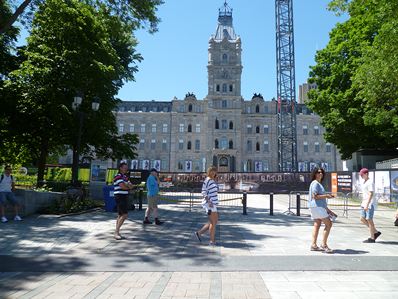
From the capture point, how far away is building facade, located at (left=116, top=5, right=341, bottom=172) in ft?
254

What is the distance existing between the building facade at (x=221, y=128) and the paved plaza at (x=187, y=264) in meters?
66.3

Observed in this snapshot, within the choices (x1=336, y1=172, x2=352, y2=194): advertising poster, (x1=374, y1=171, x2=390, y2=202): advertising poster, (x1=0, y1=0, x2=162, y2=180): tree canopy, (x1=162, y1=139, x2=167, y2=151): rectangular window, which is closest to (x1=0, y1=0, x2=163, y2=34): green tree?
(x1=0, y1=0, x2=162, y2=180): tree canopy

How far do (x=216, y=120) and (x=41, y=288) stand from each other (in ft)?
241

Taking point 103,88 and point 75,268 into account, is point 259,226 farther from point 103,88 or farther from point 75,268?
point 103,88

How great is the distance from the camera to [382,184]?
890 inches

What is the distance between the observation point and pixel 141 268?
6.46 meters

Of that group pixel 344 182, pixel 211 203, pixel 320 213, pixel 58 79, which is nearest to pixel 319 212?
pixel 320 213

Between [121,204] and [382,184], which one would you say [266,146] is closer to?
[382,184]

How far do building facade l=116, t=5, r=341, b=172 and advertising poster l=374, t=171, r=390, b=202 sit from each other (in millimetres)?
52858

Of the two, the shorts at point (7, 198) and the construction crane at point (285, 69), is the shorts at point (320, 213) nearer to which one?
the shorts at point (7, 198)

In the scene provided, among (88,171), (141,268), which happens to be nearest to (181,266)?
(141,268)

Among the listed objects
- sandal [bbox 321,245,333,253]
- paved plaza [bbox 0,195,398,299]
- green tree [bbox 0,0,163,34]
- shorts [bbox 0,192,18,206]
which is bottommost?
paved plaza [bbox 0,195,398,299]

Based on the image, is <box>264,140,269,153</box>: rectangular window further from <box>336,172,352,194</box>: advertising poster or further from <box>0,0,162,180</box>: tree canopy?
<box>0,0,162,180</box>: tree canopy

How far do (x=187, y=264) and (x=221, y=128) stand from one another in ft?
236
